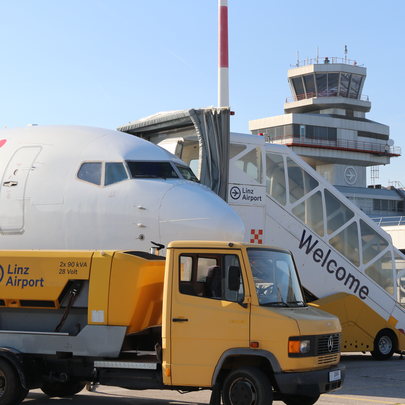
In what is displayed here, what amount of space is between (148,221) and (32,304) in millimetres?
2484

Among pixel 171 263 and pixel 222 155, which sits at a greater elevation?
pixel 222 155

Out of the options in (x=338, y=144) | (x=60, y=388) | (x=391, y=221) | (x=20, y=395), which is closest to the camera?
(x=20, y=395)

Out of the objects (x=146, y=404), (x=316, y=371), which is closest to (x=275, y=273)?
(x=316, y=371)

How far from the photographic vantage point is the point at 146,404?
918 cm

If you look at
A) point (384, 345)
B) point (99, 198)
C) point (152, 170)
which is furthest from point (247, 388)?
point (384, 345)

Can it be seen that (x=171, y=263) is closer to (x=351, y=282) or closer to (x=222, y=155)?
(x=222, y=155)

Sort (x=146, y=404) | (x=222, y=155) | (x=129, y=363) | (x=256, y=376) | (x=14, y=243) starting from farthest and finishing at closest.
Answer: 1. (x=222, y=155)
2. (x=14, y=243)
3. (x=146, y=404)
4. (x=129, y=363)
5. (x=256, y=376)

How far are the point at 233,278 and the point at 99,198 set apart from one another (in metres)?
3.87

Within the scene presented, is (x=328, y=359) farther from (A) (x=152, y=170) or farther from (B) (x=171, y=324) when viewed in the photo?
(A) (x=152, y=170)

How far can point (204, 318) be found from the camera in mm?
7672

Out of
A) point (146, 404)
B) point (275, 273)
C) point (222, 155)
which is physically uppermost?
point (222, 155)

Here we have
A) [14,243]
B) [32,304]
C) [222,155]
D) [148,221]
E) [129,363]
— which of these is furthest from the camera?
[222,155]

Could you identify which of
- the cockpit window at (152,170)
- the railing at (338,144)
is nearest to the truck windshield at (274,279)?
the cockpit window at (152,170)

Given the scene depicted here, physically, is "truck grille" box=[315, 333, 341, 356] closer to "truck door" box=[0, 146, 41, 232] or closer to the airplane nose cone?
the airplane nose cone
